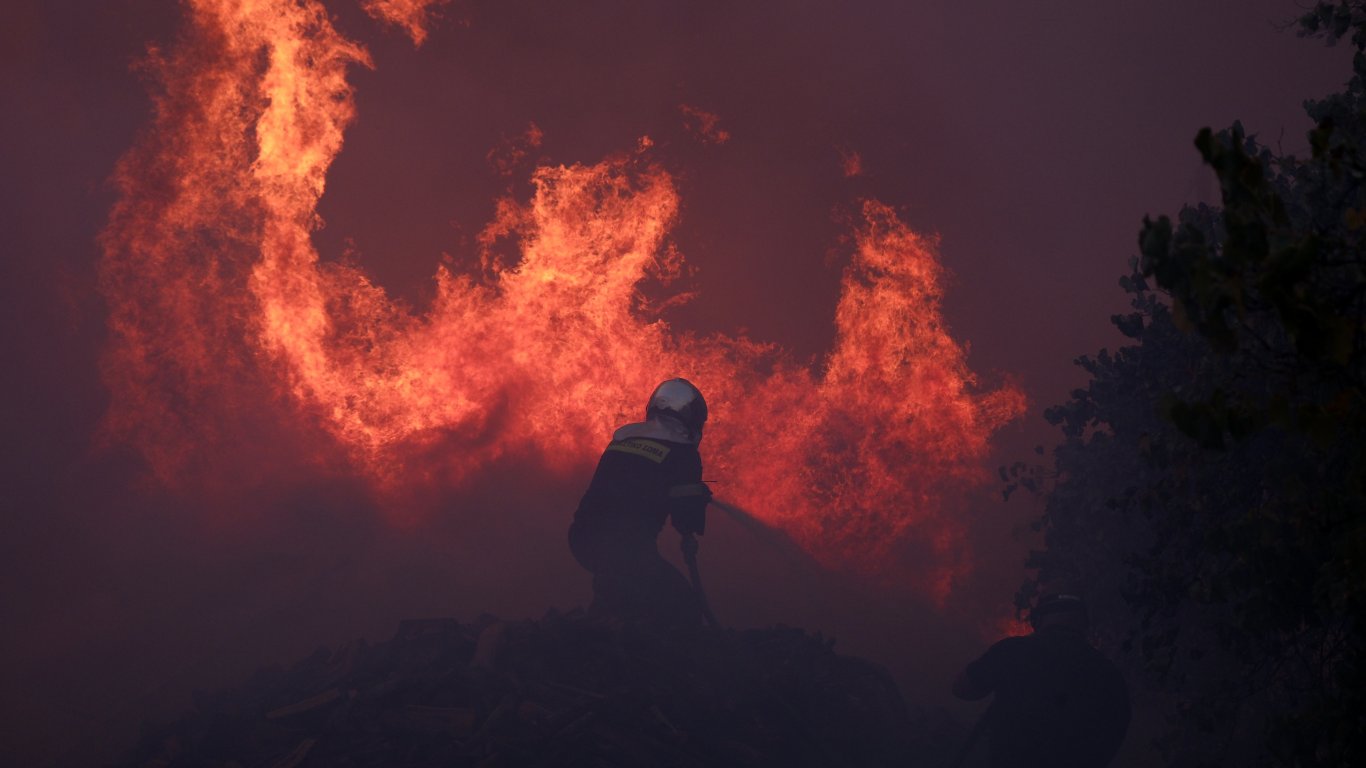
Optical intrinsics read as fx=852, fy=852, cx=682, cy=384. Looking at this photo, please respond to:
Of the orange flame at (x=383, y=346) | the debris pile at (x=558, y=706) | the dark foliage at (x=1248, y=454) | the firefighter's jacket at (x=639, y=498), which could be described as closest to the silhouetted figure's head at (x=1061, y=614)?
the dark foliage at (x=1248, y=454)

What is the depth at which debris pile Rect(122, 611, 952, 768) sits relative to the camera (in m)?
8.43

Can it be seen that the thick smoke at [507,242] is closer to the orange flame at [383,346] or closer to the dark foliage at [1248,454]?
the orange flame at [383,346]

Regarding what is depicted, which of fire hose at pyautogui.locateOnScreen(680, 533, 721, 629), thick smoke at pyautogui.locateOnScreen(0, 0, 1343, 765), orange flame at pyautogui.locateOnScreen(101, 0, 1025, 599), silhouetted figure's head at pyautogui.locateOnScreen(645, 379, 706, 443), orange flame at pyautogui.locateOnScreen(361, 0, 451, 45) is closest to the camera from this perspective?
fire hose at pyautogui.locateOnScreen(680, 533, 721, 629)

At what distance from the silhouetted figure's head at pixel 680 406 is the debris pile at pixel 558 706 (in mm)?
2677

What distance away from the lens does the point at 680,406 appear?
1125cm

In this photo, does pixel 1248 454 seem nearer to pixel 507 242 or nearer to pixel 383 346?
pixel 383 346

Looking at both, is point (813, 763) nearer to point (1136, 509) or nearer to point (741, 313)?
point (1136, 509)

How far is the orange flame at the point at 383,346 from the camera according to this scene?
18.5 metres

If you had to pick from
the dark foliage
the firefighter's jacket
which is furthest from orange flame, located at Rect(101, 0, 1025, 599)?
the dark foliage

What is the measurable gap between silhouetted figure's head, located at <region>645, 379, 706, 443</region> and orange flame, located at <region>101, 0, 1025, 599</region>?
7.29 metres

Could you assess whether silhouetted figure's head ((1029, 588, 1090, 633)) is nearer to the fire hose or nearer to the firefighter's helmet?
the firefighter's helmet

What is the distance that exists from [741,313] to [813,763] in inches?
516

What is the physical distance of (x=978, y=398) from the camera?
19.1 m

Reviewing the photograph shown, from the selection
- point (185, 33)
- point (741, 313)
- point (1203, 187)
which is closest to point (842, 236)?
point (741, 313)
